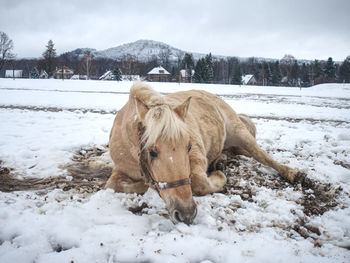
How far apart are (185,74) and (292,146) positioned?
72.4 meters

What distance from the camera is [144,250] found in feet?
6.20

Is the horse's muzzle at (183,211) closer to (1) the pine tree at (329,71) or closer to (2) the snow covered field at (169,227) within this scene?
(2) the snow covered field at (169,227)

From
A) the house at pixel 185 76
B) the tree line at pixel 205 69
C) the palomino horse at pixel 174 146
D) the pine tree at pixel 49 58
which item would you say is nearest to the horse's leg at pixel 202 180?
the palomino horse at pixel 174 146

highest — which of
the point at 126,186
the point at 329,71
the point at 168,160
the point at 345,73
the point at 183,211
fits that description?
the point at 329,71

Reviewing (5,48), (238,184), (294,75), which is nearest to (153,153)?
(238,184)

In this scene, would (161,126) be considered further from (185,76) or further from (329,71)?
(329,71)

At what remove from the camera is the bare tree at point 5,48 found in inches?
1918

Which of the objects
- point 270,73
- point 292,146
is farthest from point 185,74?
point 292,146

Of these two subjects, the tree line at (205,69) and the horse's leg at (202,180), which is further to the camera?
the tree line at (205,69)

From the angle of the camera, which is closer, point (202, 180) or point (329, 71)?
point (202, 180)

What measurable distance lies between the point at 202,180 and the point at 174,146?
944 mm

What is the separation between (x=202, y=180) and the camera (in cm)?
293

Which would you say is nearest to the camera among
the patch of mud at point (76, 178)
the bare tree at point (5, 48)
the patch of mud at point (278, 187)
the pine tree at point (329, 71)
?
the patch of mud at point (278, 187)

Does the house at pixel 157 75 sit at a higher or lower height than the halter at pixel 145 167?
higher
